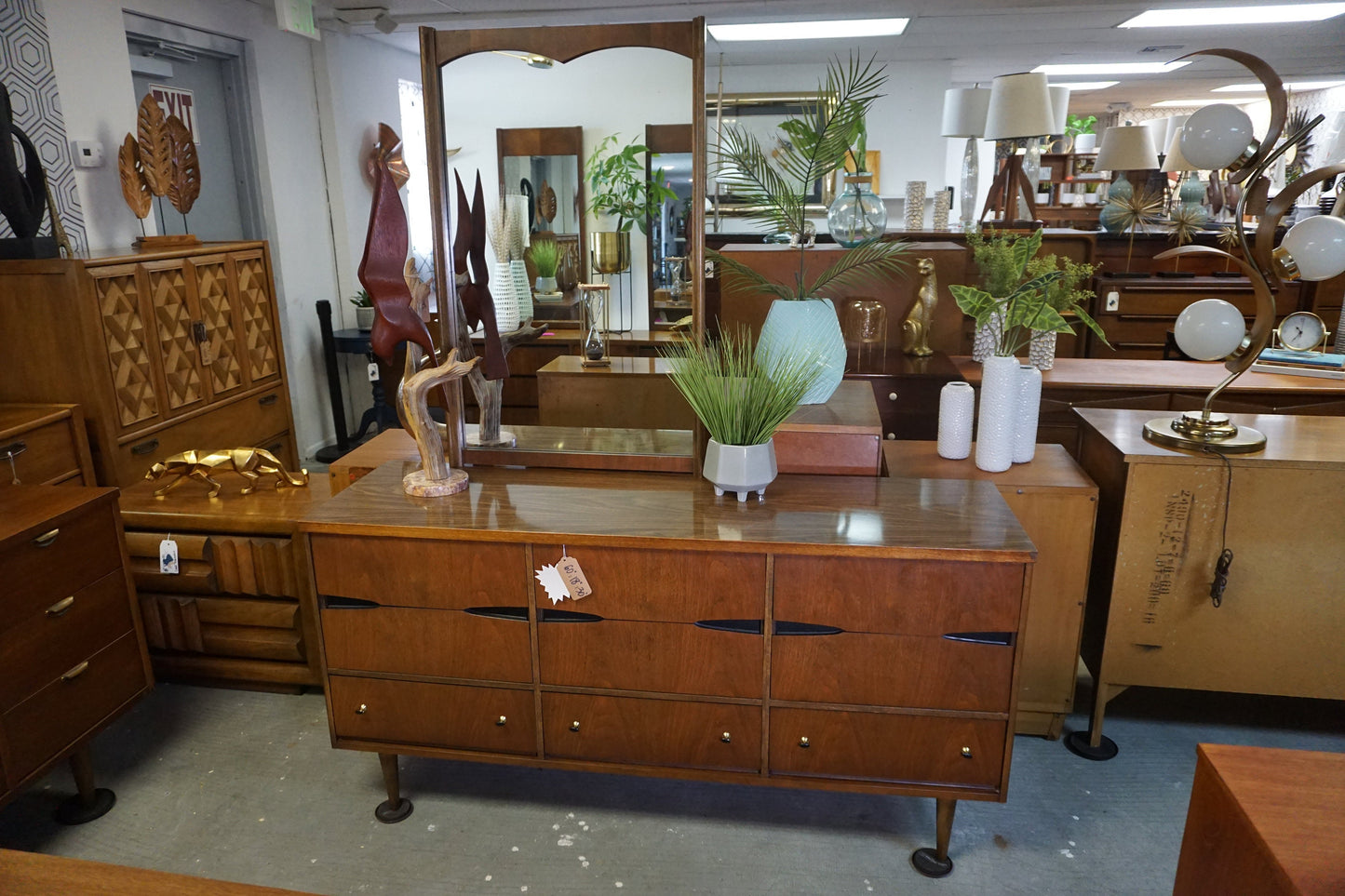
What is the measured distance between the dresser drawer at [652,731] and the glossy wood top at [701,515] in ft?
1.24

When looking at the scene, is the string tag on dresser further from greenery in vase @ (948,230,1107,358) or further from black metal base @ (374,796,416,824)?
greenery in vase @ (948,230,1107,358)

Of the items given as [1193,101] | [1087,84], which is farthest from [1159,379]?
[1193,101]

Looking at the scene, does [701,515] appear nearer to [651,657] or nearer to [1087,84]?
[651,657]

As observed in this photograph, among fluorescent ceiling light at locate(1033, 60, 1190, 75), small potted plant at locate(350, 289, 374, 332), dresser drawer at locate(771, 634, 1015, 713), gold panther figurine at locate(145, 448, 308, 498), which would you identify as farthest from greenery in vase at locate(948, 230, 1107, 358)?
fluorescent ceiling light at locate(1033, 60, 1190, 75)

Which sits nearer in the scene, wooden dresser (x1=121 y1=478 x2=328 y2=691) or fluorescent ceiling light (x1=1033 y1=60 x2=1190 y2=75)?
wooden dresser (x1=121 y1=478 x2=328 y2=691)

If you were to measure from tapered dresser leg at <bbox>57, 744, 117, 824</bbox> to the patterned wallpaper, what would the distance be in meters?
2.06

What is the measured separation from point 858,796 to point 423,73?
6.66 feet

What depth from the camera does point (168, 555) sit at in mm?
2428

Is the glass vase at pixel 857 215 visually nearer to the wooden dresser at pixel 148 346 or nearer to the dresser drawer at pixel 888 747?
the dresser drawer at pixel 888 747

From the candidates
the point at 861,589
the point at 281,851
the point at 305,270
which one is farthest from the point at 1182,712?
the point at 305,270

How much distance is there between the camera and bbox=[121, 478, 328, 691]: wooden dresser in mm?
2445

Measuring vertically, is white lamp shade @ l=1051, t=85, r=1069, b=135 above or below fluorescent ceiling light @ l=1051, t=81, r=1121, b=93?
below

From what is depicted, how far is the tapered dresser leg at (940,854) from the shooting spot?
1887mm

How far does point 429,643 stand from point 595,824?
0.60m
